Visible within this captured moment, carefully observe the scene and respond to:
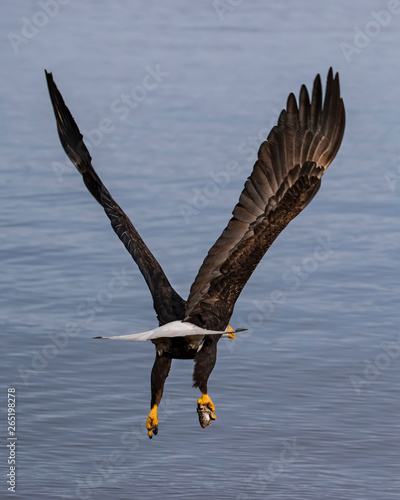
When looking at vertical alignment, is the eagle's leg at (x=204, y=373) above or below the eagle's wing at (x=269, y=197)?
below

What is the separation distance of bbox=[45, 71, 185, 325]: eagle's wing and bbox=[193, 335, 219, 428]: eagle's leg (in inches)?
15.5

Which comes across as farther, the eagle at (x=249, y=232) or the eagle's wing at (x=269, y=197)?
the eagle's wing at (x=269, y=197)

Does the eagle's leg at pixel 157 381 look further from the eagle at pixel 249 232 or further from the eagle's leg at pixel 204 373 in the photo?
the eagle's leg at pixel 204 373

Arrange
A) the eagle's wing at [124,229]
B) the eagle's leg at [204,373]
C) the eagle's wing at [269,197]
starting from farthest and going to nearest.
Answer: the eagle's wing at [124,229] < the eagle's wing at [269,197] < the eagle's leg at [204,373]

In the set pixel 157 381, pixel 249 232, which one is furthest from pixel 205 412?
pixel 249 232

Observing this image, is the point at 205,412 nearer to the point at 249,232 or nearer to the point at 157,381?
the point at 157,381

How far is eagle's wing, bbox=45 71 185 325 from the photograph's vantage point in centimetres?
1130

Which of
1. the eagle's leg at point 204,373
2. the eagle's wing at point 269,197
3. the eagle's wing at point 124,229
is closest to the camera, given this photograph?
the eagle's leg at point 204,373

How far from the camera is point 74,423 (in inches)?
571

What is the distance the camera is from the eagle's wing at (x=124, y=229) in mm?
11297

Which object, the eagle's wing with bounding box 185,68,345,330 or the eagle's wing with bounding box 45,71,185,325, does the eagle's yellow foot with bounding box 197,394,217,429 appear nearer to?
the eagle's wing with bounding box 185,68,345,330

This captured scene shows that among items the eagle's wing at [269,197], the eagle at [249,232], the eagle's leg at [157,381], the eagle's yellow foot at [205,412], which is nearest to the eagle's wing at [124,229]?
the eagle at [249,232]

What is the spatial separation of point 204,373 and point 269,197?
1.44 metres

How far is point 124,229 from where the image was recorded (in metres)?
12.0
